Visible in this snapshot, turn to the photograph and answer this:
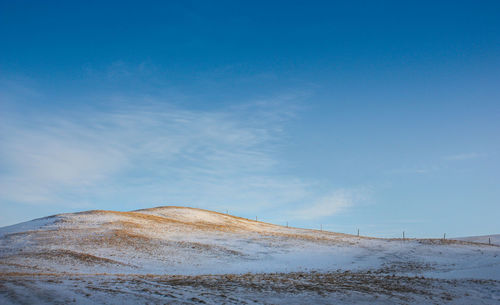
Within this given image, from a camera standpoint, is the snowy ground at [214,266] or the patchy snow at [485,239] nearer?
the snowy ground at [214,266]

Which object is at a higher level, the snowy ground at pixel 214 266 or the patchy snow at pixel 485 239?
the patchy snow at pixel 485 239

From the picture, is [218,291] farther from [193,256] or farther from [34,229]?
[34,229]

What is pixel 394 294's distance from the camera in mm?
17531

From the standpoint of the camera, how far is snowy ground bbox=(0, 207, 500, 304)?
53.8 feet

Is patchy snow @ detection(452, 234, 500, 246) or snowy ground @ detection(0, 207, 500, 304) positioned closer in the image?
snowy ground @ detection(0, 207, 500, 304)

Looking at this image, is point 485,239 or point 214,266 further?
point 485,239

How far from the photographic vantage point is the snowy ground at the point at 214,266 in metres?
16.4

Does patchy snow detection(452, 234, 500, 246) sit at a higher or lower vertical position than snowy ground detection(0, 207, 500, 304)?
higher

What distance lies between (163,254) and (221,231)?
16121 mm

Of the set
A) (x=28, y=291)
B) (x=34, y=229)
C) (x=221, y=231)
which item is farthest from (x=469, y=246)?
(x=34, y=229)

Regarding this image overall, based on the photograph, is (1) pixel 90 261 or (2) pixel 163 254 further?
(2) pixel 163 254

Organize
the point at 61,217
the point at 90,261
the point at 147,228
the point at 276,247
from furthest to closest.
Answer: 1. the point at 61,217
2. the point at 147,228
3. the point at 276,247
4. the point at 90,261

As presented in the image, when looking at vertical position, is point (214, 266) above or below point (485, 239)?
below

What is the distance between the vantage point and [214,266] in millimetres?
32250
